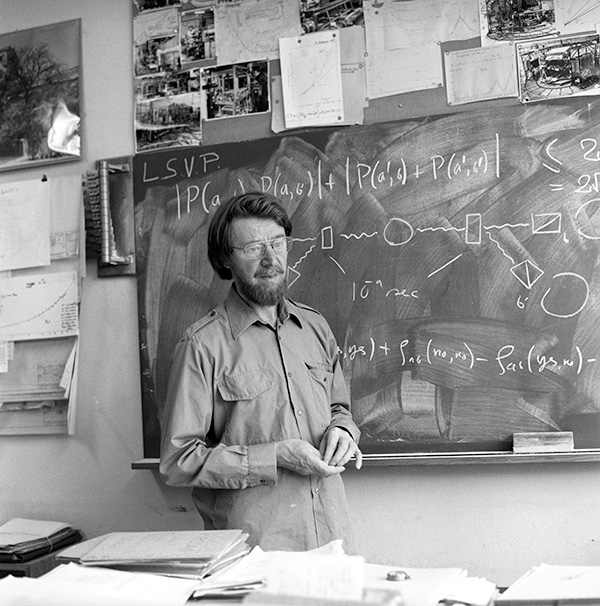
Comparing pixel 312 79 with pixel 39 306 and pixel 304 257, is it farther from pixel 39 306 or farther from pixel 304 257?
pixel 39 306

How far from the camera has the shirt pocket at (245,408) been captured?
2436mm

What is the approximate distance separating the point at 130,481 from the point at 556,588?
212 cm

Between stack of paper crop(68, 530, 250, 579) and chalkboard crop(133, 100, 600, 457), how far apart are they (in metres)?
1.32

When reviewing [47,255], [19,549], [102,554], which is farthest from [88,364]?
[102,554]

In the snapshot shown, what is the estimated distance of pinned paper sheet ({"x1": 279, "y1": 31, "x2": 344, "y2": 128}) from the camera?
3.03 m

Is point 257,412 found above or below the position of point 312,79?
below

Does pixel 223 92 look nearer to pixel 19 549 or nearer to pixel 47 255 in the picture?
pixel 47 255

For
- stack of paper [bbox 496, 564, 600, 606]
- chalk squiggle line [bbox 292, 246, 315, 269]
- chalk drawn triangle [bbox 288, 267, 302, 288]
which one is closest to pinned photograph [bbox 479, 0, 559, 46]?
chalk squiggle line [bbox 292, 246, 315, 269]

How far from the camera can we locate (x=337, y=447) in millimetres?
2381

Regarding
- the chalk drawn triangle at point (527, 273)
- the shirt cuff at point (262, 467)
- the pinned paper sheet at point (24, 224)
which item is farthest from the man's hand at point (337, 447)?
the pinned paper sheet at point (24, 224)

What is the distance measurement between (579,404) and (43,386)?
2.04m

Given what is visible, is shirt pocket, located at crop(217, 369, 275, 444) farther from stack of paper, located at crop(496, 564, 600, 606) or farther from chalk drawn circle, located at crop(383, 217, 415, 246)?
stack of paper, located at crop(496, 564, 600, 606)

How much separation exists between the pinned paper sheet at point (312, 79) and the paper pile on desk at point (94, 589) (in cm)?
195

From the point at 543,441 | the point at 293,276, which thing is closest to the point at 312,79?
the point at 293,276
